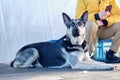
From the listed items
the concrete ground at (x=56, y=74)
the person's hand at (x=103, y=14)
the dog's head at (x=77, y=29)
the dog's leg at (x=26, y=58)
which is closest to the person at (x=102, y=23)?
the person's hand at (x=103, y=14)

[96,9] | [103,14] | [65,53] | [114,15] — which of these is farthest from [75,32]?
[114,15]

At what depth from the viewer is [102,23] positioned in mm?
7934

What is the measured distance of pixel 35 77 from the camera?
6.34 meters

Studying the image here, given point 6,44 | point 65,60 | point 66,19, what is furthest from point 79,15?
point 6,44

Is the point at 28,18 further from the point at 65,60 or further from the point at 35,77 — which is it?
the point at 35,77

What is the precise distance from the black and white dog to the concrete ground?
264 millimetres

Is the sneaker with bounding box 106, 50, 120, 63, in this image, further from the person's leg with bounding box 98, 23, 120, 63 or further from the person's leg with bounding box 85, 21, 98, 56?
the person's leg with bounding box 85, 21, 98, 56

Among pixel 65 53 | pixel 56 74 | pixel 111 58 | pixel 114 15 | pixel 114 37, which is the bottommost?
pixel 111 58

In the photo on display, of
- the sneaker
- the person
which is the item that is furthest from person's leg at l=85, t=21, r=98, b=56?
the sneaker

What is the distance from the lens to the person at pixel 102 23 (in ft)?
25.7

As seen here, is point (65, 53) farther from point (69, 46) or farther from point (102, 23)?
point (102, 23)

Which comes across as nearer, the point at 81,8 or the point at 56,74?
the point at 56,74

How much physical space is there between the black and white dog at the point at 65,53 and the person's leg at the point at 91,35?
408 millimetres

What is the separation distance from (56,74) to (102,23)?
181cm
